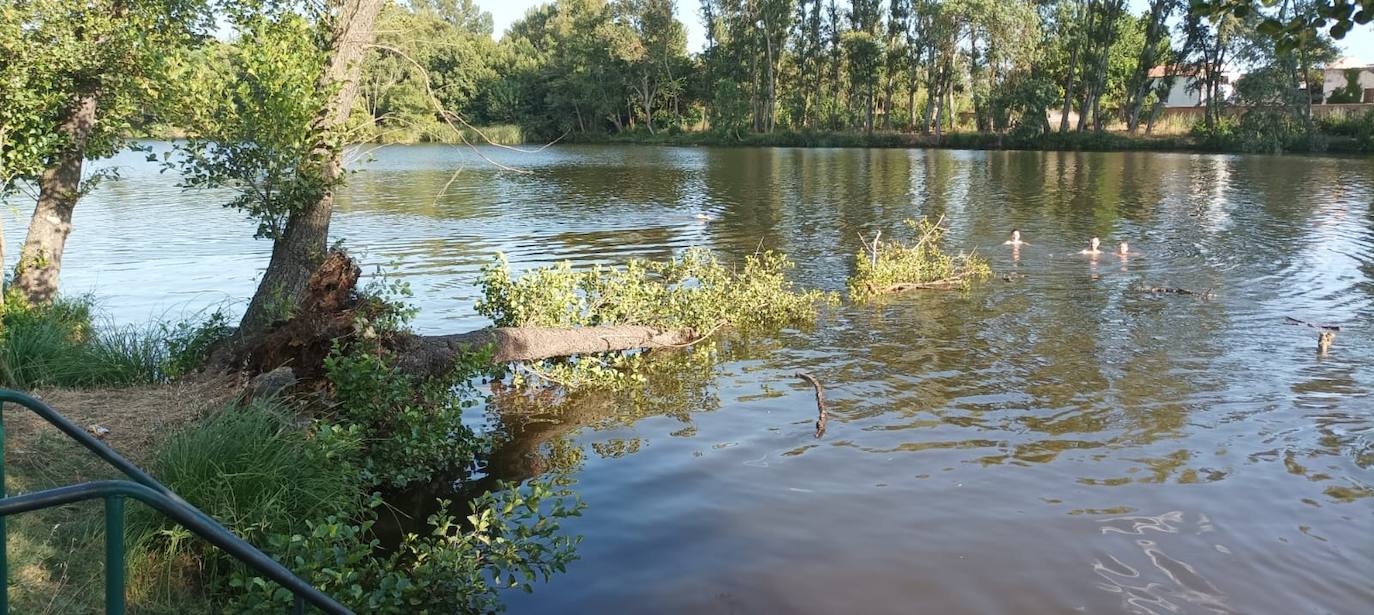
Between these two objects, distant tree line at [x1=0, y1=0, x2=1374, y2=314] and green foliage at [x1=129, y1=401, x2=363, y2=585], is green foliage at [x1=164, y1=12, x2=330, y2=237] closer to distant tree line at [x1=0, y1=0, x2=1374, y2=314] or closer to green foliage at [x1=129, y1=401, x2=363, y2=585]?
distant tree line at [x1=0, y1=0, x2=1374, y2=314]

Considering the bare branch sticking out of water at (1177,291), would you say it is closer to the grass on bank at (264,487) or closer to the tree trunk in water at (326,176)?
the grass on bank at (264,487)

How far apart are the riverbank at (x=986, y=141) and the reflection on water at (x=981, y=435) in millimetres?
34036

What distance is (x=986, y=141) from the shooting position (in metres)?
63.1

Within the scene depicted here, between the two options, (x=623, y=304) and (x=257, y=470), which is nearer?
(x=257, y=470)

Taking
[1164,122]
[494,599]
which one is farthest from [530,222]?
[1164,122]

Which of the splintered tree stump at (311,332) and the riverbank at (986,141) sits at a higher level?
the riverbank at (986,141)

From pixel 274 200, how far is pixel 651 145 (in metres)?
69.1

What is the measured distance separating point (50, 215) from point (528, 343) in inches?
241

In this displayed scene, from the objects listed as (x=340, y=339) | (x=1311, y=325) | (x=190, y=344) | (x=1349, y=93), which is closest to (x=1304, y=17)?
(x=340, y=339)

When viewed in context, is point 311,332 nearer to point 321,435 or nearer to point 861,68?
point 321,435

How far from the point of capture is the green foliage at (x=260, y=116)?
8633 mm

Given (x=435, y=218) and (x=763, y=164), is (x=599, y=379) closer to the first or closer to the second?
(x=435, y=218)

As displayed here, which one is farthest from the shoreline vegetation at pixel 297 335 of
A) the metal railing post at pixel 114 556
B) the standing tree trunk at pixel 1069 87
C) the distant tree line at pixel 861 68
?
the standing tree trunk at pixel 1069 87

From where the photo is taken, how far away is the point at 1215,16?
14.3 ft
